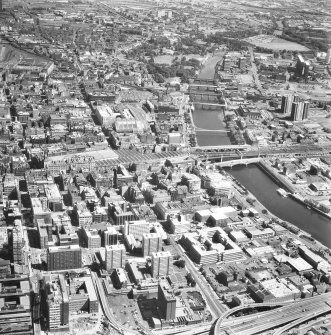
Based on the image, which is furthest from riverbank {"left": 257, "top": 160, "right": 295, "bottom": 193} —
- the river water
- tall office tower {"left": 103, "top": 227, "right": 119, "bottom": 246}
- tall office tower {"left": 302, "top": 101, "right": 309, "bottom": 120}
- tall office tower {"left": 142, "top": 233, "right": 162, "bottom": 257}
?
tall office tower {"left": 103, "top": 227, "right": 119, "bottom": 246}

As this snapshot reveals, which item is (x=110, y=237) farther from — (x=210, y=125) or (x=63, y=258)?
(x=210, y=125)

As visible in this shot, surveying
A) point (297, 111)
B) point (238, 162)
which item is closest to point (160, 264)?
point (238, 162)

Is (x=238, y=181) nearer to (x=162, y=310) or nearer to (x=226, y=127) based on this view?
(x=226, y=127)

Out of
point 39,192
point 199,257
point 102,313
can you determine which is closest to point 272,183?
point 199,257

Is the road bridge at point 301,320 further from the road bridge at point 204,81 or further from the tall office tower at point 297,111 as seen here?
the road bridge at point 204,81

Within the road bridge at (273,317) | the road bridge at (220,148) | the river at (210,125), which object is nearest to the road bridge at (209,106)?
the river at (210,125)

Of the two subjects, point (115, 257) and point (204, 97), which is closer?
point (115, 257)
